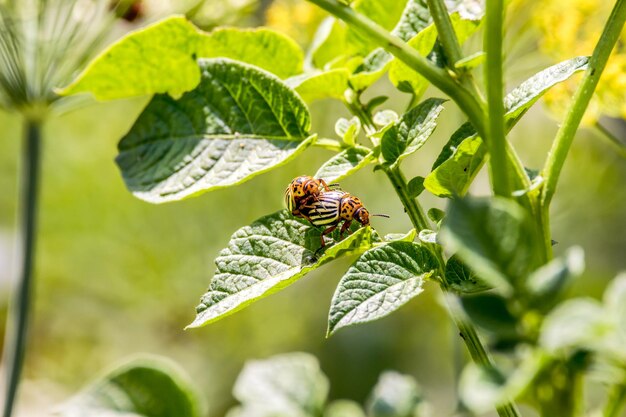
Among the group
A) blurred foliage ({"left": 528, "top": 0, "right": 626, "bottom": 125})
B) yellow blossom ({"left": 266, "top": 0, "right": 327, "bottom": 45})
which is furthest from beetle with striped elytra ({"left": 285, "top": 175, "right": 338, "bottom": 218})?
yellow blossom ({"left": 266, "top": 0, "right": 327, "bottom": 45})

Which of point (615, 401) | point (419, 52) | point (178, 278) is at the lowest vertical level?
point (178, 278)

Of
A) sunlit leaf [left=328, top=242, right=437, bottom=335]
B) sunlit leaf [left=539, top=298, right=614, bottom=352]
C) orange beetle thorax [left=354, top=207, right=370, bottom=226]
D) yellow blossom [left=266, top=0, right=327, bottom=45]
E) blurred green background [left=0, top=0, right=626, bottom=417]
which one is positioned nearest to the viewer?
sunlit leaf [left=539, top=298, right=614, bottom=352]

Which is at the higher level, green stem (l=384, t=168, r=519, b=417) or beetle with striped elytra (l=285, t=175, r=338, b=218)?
beetle with striped elytra (l=285, t=175, r=338, b=218)

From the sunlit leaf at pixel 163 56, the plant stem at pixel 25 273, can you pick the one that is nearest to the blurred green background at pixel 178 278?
the plant stem at pixel 25 273

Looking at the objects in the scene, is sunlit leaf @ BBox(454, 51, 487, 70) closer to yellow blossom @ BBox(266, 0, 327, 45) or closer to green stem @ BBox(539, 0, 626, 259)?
green stem @ BBox(539, 0, 626, 259)

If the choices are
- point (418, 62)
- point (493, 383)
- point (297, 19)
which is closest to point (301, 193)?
point (418, 62)

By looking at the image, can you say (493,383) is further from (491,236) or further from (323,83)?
(323,83)

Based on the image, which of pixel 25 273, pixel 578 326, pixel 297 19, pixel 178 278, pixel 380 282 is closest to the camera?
pixel 578 326
